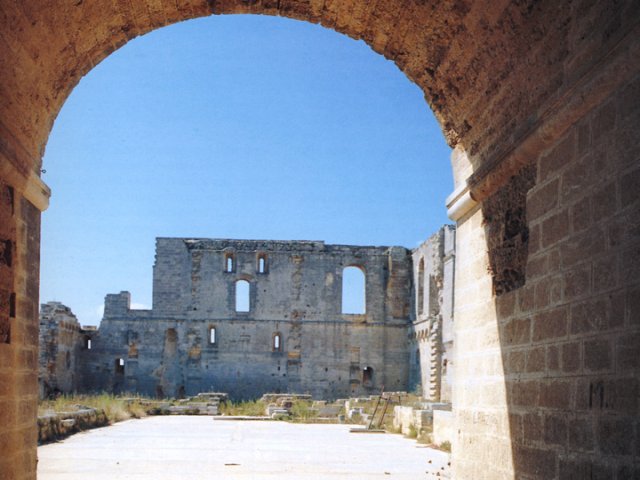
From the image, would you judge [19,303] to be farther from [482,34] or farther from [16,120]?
[482,34]

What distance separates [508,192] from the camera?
556cm

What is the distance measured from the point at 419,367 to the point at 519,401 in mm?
28645

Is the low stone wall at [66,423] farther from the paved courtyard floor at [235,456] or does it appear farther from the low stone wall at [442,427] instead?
the low stone wall at [442,427]

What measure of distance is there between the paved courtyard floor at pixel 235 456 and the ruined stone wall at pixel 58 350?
13.2m

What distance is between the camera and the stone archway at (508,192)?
386 cm

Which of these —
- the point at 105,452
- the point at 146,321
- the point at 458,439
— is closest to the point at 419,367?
the point at 146,321

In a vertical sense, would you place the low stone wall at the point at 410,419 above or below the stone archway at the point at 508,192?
below

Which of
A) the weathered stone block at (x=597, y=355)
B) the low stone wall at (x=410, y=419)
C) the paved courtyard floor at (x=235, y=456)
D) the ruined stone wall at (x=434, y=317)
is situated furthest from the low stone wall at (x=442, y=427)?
the ruined stone wall at (x=434, y=317)

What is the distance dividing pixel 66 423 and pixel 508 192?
13029mm

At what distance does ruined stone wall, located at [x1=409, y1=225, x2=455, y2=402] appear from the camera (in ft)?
94.5

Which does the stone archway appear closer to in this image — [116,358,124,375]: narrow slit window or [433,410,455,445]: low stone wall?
[433,410,455,445]: low stone wall

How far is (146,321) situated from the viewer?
35.4 metres

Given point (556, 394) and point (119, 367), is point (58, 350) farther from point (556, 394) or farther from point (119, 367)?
point (556, 394)

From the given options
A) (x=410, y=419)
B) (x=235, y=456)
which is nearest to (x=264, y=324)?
(x=410, y=419)
